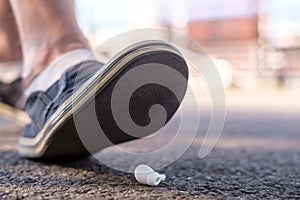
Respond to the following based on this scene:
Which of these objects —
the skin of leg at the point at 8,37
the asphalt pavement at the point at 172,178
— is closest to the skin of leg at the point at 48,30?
the asphalt pavement at the point at 172,178

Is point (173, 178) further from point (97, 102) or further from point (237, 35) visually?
point (237, 35)

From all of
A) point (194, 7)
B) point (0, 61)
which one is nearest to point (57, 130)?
point (0, 61)

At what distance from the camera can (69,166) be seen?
682mm

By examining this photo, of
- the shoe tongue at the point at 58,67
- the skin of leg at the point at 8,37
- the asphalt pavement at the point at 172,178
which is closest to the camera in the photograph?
the asphalt pavement at the point at 172,178

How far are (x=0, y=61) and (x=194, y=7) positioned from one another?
293 inches

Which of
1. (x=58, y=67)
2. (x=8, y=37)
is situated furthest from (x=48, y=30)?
(x=8, y=37)

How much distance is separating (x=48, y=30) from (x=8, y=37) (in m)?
0.38

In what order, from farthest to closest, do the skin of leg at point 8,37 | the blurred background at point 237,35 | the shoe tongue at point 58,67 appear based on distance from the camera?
the blurred background at point 237,35
the skin of leg at point 8,37
the shoe tongue at point 58,67

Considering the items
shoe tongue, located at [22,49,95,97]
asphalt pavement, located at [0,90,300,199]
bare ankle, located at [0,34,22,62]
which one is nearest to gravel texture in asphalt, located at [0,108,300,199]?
asphalt pavement, located at [0,90,300,199]

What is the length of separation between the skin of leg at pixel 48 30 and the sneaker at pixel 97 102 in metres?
0.09

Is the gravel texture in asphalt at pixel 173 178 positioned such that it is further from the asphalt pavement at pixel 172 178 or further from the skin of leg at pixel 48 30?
the skin of leg at pixel 48 30

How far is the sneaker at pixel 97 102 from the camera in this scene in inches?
21.7

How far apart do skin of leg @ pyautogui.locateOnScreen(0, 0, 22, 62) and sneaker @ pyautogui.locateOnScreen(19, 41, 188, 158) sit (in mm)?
463

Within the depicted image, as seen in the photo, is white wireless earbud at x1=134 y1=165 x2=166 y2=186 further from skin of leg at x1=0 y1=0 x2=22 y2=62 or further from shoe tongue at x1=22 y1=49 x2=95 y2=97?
skin of leg at x1=0 y1=0 x2=22 y2=62
